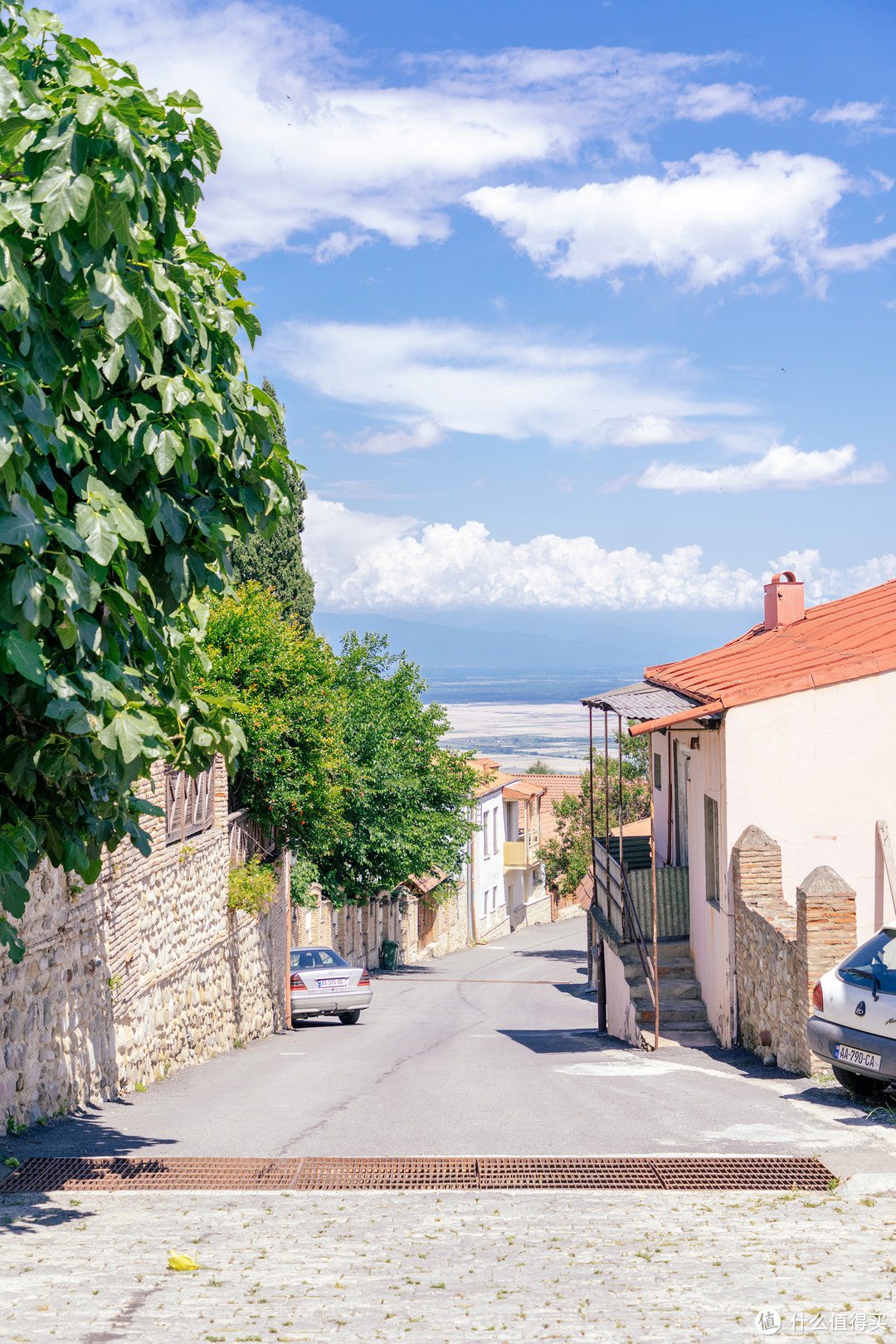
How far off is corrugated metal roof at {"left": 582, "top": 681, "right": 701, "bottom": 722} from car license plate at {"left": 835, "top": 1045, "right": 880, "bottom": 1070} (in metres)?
5.60

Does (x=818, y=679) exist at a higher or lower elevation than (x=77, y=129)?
lower

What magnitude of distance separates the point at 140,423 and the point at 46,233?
2.79ft

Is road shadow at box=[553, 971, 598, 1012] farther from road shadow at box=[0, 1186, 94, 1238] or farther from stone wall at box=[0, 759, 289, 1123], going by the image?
road shadow at box=[0, 1186, 94, 1238]

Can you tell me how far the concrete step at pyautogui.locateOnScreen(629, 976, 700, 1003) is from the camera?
611 inches

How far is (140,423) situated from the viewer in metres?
5.11

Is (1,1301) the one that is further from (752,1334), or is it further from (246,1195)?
(752,1334)

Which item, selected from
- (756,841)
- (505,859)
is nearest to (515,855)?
(505,859)

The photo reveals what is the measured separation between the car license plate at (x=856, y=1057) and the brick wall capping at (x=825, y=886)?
1559 millimetres

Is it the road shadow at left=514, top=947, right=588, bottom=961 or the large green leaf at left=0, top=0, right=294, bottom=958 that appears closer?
the large green leaf at left=0, top=0, right=294, bottom=958

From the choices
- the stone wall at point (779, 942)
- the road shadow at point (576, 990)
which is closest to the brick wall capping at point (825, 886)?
the stone wall at point (779, 942)

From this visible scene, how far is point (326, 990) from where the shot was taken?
2098 centimetres

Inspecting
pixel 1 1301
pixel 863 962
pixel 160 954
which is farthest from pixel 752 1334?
pixel 160 954

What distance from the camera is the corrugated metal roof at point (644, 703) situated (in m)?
14.8

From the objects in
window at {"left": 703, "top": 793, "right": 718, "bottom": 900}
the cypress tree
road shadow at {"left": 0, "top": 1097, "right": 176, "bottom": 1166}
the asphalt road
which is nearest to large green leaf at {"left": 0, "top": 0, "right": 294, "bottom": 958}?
road shadow at {"left": 0, "top": 1097, "right": 176, "bottom": 1166}
